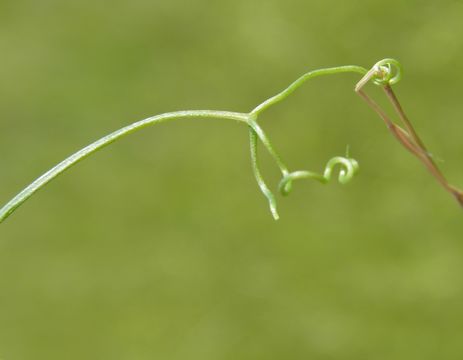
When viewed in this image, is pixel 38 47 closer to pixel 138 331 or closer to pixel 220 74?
pixel 220 74

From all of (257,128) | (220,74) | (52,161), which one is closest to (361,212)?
(220,74)

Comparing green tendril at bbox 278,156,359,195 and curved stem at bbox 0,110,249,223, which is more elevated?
curved stem at bbox 0,110,249,223

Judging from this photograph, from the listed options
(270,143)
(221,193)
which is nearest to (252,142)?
(270,143)

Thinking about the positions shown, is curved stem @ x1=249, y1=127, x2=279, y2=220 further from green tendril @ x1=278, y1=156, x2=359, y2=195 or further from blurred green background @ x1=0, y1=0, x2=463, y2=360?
blurred green background @ x1=0, y1=0, x2=463, y2=360

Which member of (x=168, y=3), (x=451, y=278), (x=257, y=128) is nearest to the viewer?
(x=257, y=128)

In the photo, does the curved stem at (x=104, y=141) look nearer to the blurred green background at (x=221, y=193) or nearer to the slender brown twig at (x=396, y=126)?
the slender brown twig at (x=396, y=126)

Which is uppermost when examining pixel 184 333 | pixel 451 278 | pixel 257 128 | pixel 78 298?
pixel 257 128

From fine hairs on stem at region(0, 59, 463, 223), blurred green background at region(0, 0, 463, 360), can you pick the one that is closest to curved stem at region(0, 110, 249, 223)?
fine hairs on stem at region(0, 59, 463, 223)

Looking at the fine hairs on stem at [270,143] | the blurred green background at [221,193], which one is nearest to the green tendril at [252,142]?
the fine hairs on stem at [270,143]
